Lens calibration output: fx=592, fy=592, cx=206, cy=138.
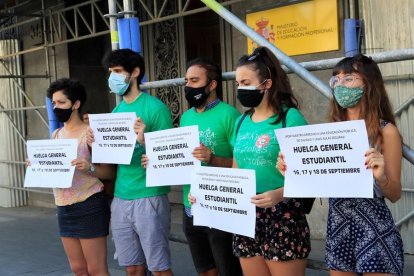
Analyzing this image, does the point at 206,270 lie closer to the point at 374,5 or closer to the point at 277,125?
the point at 277,125

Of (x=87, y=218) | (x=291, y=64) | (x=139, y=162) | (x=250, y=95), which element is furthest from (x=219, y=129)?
(x=87, y=218)

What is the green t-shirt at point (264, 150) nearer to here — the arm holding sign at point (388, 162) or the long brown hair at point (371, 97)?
the long brown hair at point (371, 97)

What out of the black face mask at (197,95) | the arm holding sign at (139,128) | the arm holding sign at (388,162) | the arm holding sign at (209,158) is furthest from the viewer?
the arm holding sign at (139,128)

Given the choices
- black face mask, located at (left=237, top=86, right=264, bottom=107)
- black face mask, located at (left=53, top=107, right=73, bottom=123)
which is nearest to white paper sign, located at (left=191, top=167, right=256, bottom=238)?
black face mask, located at (left=237, top=86, right=264, bottom=107)

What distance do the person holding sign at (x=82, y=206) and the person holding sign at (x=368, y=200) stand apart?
6.17ft

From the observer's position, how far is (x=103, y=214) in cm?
414

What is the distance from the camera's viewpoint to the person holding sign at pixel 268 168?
9.79 feet

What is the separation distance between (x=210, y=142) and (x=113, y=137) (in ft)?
2.52

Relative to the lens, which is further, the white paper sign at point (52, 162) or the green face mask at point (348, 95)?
the white paper sign at point (52, 162)

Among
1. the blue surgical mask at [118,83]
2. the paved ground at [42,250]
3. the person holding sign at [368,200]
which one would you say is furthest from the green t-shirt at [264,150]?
the paved ground at [42,250]

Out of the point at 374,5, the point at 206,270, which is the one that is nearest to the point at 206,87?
the point at 206,270

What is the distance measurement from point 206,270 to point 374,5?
10.8 feet

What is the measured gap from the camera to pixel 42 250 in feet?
24.4

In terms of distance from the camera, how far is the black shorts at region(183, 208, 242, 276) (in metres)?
3.49
